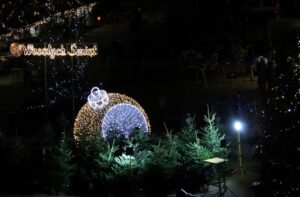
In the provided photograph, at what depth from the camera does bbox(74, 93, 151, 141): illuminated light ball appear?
1259 cm

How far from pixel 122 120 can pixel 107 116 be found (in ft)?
1.04

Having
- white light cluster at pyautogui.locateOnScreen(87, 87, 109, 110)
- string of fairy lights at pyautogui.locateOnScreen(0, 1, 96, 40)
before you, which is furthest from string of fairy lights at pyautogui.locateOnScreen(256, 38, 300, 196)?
string of fairy lights at pyautogui.locateOnScreen(0, 1, 96, 40)

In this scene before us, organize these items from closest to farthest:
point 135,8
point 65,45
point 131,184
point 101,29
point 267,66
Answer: point 131,184, point 65,45, point 267,66, point 135,8, point 101,29

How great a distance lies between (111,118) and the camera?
41.5ft

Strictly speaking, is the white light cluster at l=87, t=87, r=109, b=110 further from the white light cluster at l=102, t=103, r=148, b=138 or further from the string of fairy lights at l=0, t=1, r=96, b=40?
the string of fairy lights at l=0, t=1, r=96, b=40

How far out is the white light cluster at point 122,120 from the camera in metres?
12.6

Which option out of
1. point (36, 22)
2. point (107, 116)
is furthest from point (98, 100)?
point (36, 22)

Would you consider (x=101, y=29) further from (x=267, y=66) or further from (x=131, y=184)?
(x=131, y=184)

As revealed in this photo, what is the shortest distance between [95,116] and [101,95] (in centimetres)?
44

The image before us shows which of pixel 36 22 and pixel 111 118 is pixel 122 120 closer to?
pixel 111 118

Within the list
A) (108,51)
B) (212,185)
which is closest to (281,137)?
(212,185)

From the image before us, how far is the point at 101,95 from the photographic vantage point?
12781mm

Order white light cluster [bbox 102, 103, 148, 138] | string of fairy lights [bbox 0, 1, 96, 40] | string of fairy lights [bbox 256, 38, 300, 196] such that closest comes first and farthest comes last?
1. string of fairy lights [bbox 256, 38, 300, 196]
2. white light cluster [bbox 102, 103, 148, 138]
3. string of fairy lights [bbox 0, 1, 96, 40]

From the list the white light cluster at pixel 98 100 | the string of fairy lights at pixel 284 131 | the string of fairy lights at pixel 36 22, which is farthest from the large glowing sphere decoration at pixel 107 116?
the string of fairy lights at pixel 36 22
